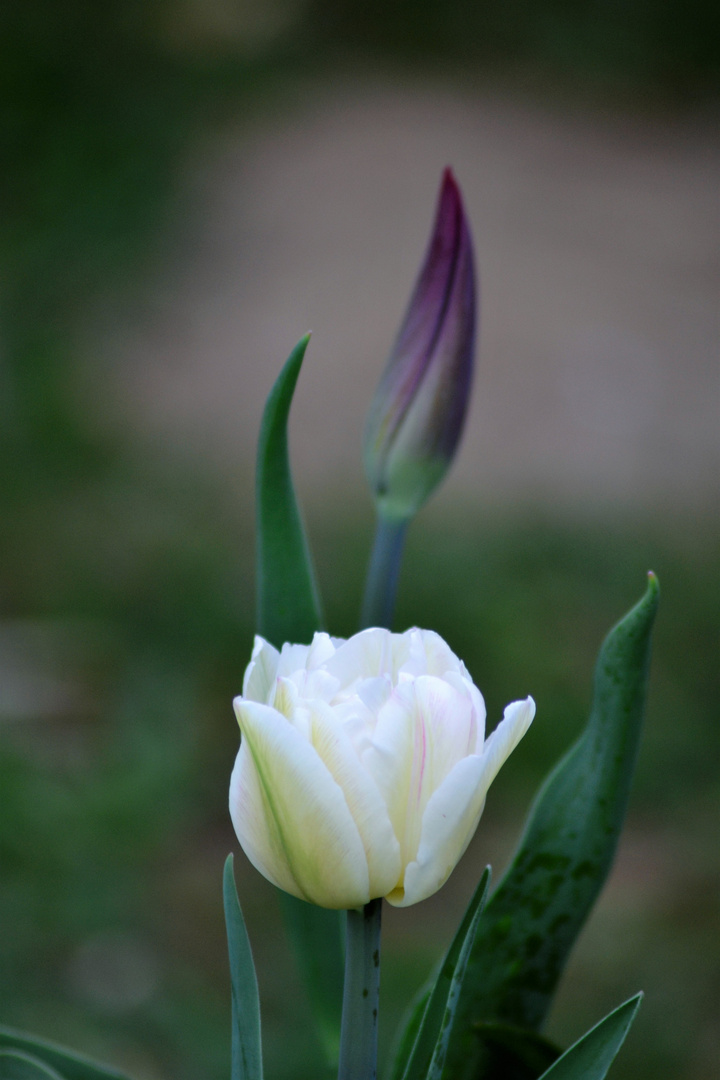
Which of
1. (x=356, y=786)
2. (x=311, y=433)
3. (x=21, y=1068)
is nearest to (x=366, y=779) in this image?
(x=356, y=786)

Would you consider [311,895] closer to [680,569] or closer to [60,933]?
[60,933]

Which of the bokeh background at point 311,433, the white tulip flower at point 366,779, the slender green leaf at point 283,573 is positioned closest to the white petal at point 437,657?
the white tulip flower at point 366,779

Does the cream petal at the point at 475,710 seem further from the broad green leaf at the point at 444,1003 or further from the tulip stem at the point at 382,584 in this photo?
the tulip stem at the point at 382,584

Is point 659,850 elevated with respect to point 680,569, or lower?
lower

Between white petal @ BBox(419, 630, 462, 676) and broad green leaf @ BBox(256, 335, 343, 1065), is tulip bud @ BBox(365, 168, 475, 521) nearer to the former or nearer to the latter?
broad green leaf @ BBox(256, 335, 343, 1065)

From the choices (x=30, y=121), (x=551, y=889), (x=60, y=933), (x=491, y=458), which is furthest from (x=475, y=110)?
(x=551, y=889)

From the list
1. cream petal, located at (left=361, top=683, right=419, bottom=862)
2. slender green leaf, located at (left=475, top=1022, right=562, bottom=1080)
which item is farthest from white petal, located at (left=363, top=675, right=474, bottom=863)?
slender green leaf, located at (left=475, top=1022, right=562, bottom=1080)

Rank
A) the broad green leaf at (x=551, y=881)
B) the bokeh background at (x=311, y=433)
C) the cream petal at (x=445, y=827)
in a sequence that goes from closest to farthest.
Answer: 1. the cream petal at (x=445, y=827)
2. the broad green leaf at (x=551, y=881)
3. the bokeh background at (x=311, y=433)
